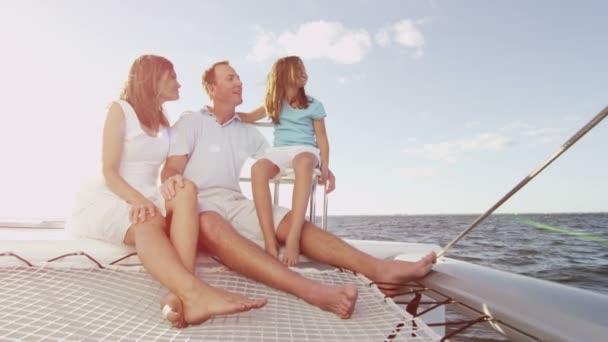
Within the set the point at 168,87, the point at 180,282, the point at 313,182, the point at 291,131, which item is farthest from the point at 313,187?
the point at 180,282

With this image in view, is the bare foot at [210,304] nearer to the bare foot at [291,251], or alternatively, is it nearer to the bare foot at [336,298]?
the bare foot at [336,298]

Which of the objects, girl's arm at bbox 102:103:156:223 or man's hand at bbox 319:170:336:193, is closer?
girl's arm at bbox 102:103:156:223

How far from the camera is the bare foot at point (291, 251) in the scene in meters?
1.69

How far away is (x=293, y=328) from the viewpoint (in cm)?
113

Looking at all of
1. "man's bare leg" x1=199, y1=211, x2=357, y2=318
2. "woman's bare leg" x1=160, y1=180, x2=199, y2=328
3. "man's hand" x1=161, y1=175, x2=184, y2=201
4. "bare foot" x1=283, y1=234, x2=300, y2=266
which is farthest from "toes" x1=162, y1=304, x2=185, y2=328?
"bare foot" x1=283, y1=234, x2=300, y2=266

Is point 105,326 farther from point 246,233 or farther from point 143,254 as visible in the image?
point 246,233

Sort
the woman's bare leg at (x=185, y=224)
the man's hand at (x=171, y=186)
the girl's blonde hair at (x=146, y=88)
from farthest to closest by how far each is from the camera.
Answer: the girl's blonde hair at (x=146, y=88) < the man's hand at (x=171, y=186) < the woman's bare leg at (x=185, y=224)

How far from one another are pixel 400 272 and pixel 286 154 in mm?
792

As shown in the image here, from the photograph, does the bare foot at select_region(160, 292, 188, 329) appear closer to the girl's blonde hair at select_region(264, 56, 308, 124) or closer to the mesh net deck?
the mesh net deck

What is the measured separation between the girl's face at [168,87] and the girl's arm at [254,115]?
0.41 meters

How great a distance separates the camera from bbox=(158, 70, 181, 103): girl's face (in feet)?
6.16

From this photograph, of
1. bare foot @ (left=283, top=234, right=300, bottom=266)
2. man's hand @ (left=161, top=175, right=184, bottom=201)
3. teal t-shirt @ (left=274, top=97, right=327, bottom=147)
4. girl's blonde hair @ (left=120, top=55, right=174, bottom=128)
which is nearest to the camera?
man's hand @ (left=161, top=175, right=184, bottom=201)

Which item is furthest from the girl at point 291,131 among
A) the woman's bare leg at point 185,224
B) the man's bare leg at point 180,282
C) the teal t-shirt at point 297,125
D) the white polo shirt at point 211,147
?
the man's bare leg at point 180,282

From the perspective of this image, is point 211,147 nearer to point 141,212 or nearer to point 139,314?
point 141,212
